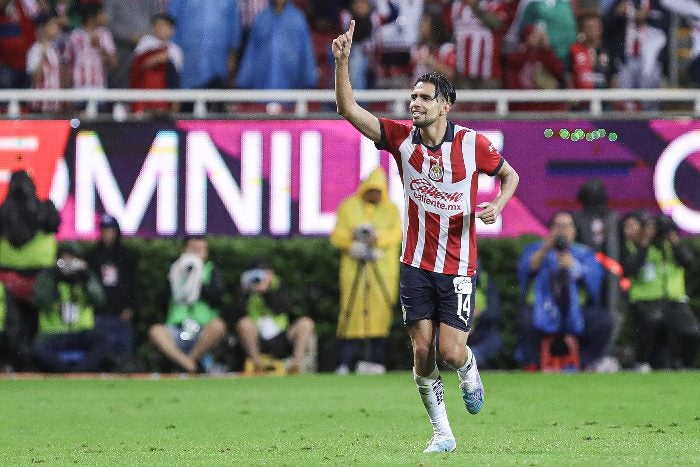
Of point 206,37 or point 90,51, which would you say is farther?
point 90,51

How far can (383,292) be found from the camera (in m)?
19.3

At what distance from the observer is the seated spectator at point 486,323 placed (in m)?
19.2

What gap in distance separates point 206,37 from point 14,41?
2542 mm

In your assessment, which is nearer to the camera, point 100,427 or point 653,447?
point 653,447

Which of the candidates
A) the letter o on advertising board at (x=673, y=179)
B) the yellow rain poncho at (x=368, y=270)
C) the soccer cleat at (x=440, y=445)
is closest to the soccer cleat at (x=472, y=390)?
the soccer cleat at (x=440, y=445)

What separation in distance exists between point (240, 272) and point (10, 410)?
5.79 metres

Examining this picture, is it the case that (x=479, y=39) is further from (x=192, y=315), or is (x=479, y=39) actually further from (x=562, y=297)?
(x=192, y=315)

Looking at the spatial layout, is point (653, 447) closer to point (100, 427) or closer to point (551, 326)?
point (100, 427)

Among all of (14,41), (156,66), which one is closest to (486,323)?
(156,66)

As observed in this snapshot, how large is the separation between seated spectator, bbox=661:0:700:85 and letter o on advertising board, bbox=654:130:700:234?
1127 millimetres

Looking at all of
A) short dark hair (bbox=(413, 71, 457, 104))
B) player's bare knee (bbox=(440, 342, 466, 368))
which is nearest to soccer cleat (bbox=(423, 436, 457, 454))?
player's bare knee (bbox=(440, 342, 466, 368))

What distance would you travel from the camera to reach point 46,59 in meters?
20.4

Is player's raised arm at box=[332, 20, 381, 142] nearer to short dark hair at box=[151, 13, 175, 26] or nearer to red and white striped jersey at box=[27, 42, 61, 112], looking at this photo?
short dark hair at box=[151, 13, 175, 26]

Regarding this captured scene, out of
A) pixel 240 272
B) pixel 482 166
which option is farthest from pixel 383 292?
pixel 482 166
